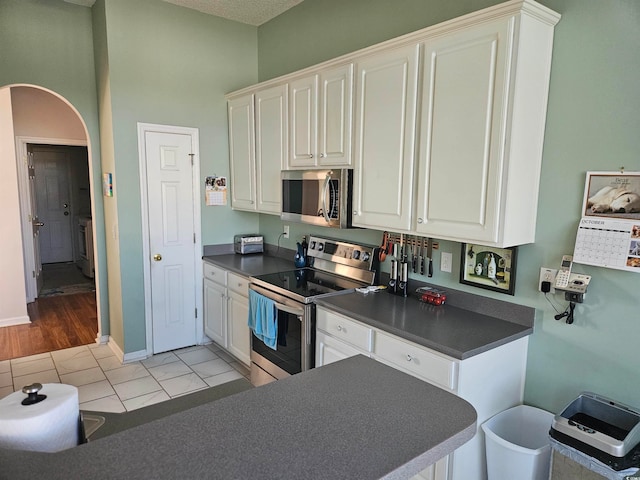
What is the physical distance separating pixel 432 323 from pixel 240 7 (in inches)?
127

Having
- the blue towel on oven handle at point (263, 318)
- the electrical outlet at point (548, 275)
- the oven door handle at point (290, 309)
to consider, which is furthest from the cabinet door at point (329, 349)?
the electrical outlet at point (548, 275)

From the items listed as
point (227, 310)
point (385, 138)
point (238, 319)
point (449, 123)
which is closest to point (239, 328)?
point (238, 319)

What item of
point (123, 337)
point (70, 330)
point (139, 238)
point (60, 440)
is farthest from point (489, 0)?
point (70, 330)

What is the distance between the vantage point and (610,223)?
188cm

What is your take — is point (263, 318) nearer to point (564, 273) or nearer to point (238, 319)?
point (238, 319)

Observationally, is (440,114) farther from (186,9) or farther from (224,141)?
(186,9)

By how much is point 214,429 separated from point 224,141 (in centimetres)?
358

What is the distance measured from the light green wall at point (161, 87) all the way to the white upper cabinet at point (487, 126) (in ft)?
8.08

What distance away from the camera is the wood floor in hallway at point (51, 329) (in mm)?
4125

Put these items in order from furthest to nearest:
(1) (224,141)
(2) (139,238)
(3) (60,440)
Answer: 1. (1) (224,141)
2. (2) (139,238)
3. (3) (60,440)

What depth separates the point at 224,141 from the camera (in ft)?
13.6

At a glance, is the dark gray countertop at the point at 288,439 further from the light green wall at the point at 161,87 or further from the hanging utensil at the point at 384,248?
the light green wall at the point at 161,87

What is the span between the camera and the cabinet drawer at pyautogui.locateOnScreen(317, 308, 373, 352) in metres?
2.34

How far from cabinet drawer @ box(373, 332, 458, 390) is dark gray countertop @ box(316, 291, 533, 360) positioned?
0.14ft
